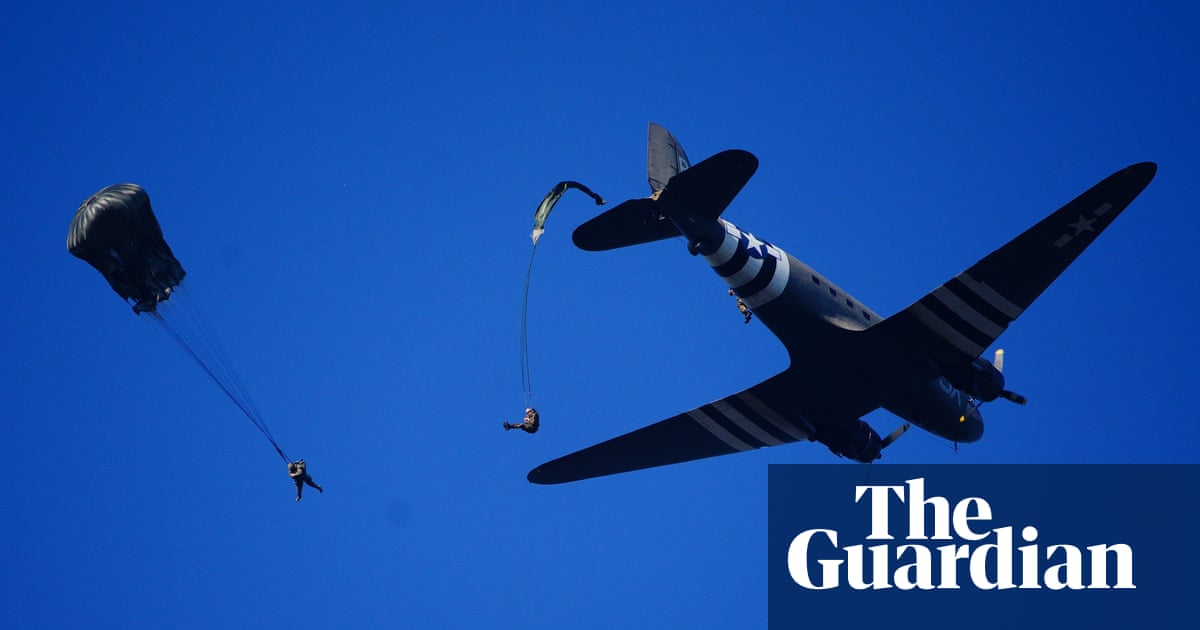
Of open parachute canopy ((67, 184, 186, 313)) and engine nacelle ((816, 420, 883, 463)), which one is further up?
open parachute canopy ((67, 184, 186, 313))

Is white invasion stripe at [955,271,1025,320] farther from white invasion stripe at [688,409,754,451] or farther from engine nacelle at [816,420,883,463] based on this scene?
white invasion stripe at [688,409,754,451]

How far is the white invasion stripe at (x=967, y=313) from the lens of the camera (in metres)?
41.5

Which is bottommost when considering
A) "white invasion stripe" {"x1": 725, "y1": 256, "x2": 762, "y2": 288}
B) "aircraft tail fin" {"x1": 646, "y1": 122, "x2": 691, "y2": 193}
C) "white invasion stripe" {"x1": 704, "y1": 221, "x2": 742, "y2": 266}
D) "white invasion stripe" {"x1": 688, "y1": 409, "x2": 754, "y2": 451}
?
"white invasion stripe" {"x1": 688, "y1": 409, "x2": 754, "y2": 451}

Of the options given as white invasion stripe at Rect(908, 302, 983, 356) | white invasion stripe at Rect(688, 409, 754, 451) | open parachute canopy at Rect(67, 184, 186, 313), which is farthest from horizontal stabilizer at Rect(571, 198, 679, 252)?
open parachute canopy at Rect(67, 184, 186, 313)

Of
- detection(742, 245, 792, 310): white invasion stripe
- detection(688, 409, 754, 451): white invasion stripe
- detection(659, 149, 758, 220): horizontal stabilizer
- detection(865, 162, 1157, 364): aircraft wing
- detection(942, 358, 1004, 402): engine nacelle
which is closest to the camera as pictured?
detection(659, 149, 758, 220): horizontal stabilizer

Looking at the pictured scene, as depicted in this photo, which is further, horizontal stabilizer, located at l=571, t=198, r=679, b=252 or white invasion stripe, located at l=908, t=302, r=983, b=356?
white invasion stripe, located at l=908, t=302, r=983, b=356

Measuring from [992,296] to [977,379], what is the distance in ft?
10.0

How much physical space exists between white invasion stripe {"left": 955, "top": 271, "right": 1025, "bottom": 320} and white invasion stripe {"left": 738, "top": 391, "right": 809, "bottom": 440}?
30.1 feet

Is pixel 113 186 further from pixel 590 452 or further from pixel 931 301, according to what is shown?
pixel 931 301

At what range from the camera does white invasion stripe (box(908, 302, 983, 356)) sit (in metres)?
41.9

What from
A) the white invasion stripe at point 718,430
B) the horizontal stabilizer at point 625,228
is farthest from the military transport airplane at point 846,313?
the white invasion stripe at point 718,430

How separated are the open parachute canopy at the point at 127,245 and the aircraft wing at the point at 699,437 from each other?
52.0 feet

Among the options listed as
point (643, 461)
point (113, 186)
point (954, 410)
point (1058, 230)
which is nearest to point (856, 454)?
point (954, 410)

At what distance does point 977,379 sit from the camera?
43.0m
